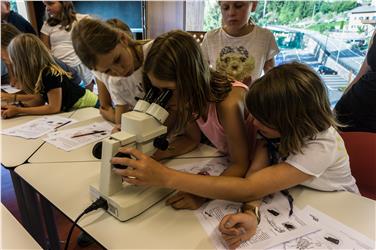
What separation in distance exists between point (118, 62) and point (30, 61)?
29.0 inches

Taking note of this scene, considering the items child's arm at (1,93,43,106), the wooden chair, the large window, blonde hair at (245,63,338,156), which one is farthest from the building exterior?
child's arm at (1,93,43,106)

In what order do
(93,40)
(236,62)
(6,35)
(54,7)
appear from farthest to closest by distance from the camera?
(54,7), (6,35), (236,62), (93,40)

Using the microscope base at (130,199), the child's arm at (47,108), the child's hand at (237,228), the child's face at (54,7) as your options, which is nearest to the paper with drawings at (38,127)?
the child's arm at (47,108)

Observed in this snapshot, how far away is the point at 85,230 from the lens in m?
0.71

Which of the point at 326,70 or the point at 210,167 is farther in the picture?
the point at 326,70

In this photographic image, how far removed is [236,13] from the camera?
5.45 feet

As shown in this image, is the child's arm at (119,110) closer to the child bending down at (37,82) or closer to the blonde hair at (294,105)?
the child bending down at (37,82)

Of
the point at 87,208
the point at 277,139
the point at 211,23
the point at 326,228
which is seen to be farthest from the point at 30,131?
the point at 211,23

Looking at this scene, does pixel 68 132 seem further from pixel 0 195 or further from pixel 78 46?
pixel 0 195

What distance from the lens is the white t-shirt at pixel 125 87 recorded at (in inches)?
52.7

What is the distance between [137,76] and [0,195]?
56.9 inches

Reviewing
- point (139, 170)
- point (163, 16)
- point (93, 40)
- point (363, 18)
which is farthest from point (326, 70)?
point (139, 170)

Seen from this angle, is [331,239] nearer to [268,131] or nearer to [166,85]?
[268,131]

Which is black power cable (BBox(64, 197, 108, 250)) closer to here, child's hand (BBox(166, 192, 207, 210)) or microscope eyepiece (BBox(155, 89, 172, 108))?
child's hand (BBox(166, 192, 207, 210))
